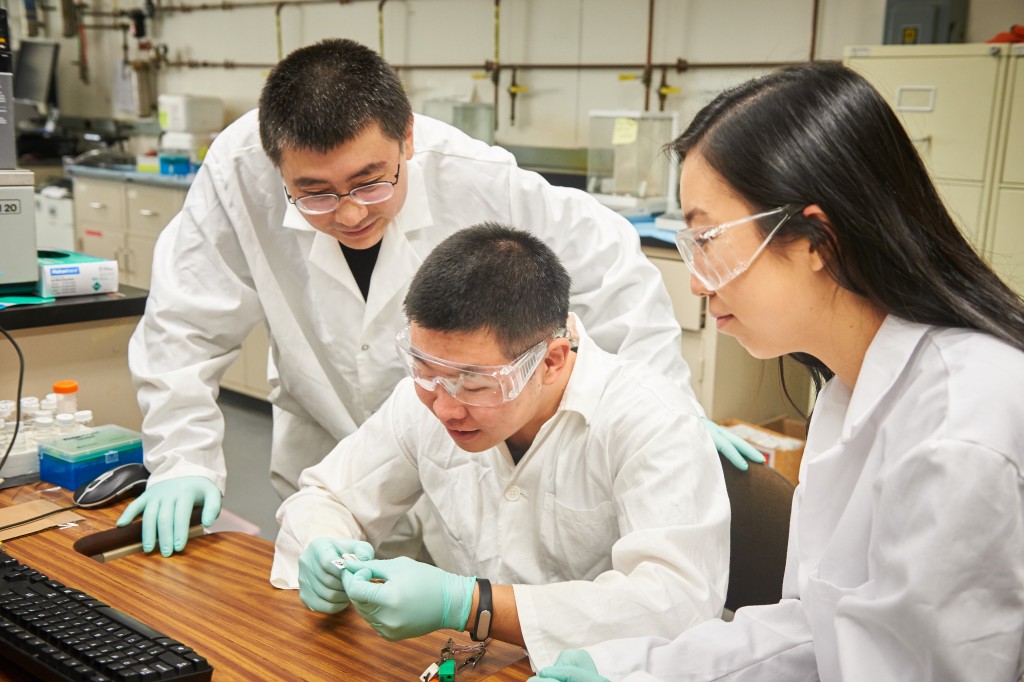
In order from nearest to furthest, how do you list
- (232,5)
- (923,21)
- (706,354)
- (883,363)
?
1. (883,363)
2. (923,21)
3. (706,354)
4. (232,5)

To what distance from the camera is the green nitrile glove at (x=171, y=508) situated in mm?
1409

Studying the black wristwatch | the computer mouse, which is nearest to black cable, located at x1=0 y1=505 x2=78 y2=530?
the computer mouse

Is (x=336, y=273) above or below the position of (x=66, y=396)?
above

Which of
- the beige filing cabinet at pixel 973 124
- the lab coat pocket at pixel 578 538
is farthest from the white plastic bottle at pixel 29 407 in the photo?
the beige filing cabinet at pixel 973 124

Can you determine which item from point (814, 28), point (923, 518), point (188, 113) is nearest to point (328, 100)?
point (923, 518)

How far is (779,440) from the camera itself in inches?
125

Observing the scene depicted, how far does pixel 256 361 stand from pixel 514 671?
3643mm

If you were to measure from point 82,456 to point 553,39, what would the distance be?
3266 mm

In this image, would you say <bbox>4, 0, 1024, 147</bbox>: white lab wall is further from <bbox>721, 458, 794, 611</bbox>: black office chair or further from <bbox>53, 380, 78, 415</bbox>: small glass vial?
<bbox>53, 380, 78, 415</bbox>: small glass vial

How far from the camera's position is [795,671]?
42.5 inches

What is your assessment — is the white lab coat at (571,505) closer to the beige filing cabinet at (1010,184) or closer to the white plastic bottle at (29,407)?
the white plastic bottle at (29,407)

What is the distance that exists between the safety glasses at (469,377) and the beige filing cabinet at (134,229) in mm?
3319

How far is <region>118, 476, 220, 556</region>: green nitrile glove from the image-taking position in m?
1.41

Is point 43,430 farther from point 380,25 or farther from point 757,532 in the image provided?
point 380,25
